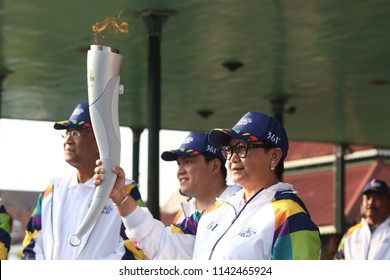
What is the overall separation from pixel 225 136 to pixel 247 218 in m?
0.47

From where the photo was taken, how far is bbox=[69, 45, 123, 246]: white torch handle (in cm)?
487

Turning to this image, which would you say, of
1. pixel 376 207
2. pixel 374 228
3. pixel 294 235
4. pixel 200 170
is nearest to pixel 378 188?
pixel 376 207

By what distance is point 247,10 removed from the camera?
11.3 m

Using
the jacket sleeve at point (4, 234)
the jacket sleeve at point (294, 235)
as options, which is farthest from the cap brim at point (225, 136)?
the jacket sleeve at point (4, 234)

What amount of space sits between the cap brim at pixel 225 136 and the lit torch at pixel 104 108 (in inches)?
23.2

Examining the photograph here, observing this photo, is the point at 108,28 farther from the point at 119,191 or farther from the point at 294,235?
the point at 294,235

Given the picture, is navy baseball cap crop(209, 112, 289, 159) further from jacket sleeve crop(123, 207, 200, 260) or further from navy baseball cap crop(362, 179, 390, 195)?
navy baseball cap crop(362, 179, 390, 195)

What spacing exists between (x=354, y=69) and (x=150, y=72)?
324 centimetres

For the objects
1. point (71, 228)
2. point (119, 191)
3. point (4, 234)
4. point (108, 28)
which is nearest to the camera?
point (119, 191)

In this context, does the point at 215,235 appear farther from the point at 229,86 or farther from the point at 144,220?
the point at 229,86

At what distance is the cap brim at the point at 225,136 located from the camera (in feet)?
17.6

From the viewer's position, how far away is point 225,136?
17.9 feet

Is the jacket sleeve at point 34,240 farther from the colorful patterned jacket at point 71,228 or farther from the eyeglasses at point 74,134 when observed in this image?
the eyeglasses at point 74,134

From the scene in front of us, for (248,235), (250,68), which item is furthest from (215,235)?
(250,68)
